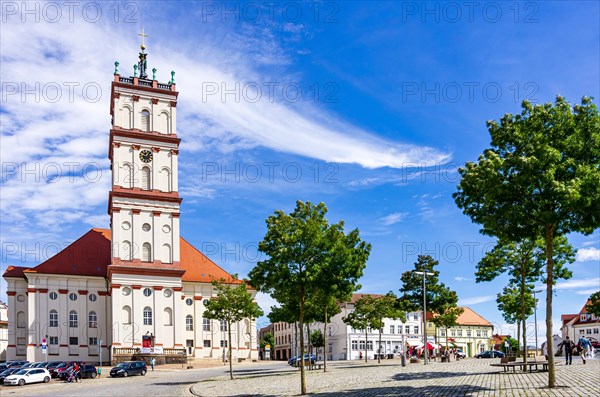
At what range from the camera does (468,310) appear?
452ft

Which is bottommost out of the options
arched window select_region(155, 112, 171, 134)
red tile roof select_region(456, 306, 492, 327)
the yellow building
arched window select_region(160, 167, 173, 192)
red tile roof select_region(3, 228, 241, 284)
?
the yellow building

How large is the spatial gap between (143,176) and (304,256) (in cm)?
5824

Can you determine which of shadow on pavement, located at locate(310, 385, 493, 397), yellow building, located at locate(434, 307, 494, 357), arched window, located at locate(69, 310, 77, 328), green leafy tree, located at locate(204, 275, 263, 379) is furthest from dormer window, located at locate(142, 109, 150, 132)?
yellow building, located at locate(434, 307, 494, 357)

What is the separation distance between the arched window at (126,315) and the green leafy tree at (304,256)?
175ft

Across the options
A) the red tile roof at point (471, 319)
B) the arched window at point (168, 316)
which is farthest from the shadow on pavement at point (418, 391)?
the red tile roof at point (471, 319)

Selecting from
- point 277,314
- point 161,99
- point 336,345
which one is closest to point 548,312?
point 277,314

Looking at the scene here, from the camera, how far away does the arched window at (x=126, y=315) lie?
77.9 meters

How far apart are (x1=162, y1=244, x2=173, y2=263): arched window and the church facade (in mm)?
132

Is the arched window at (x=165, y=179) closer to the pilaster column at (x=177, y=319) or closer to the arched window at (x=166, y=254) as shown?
the arched window at (x=166, y=254)

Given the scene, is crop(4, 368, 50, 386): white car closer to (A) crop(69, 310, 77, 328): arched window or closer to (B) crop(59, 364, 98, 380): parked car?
(B) crop(59, 364, 98, 380): parked car

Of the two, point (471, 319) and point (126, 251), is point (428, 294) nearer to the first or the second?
point (126, 251)

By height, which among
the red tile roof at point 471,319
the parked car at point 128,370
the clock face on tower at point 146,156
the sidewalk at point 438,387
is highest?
the clock face on tower at point 146,156

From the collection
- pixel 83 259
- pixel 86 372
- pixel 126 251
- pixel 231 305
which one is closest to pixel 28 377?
pixel 86 372

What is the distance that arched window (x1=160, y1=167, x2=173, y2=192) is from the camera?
8312 centimetres
